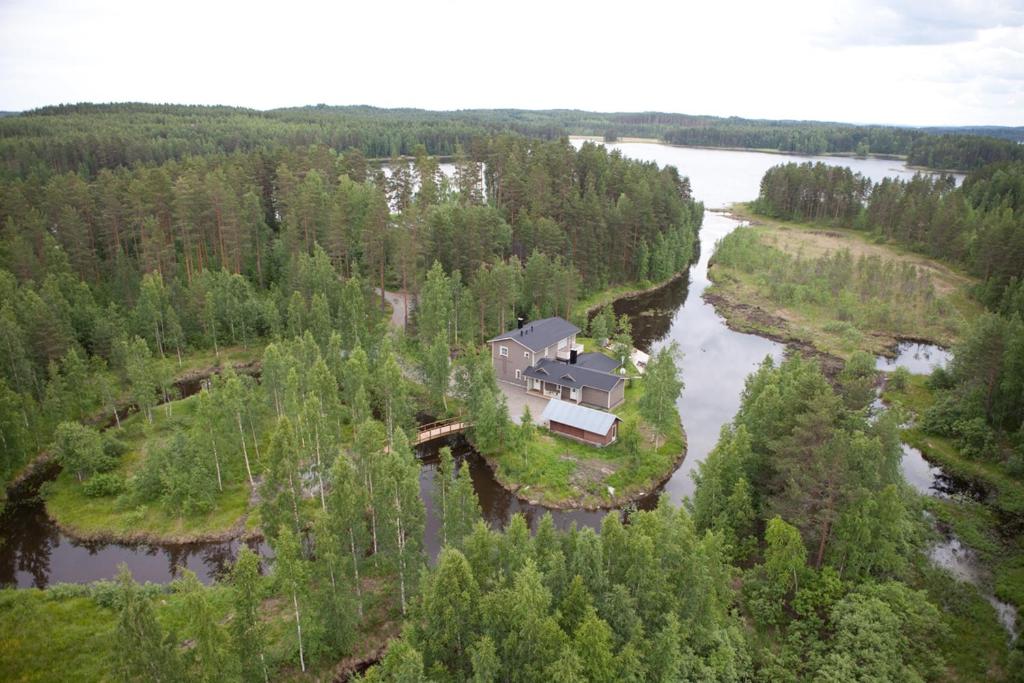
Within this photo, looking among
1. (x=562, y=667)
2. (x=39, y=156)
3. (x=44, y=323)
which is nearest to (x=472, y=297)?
(x=44, y=323)

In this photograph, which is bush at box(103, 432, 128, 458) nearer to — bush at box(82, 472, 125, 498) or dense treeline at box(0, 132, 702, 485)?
bush at box(82, 472, 125, 498)

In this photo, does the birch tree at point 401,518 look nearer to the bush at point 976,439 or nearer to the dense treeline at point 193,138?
the bush at point 976,439

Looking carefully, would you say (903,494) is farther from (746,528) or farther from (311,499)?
(311,499)

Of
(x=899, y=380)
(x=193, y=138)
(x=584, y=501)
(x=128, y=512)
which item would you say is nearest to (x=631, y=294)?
(x=899, y=380)

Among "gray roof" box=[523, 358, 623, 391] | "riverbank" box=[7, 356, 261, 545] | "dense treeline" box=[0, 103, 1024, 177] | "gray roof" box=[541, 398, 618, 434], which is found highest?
"dense treeline" box=[0, 103, 1024, 177]

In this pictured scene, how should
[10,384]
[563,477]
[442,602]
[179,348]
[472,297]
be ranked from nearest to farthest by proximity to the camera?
[442,602]
[563,477]
[10,384]
[179,348]
[472,297]

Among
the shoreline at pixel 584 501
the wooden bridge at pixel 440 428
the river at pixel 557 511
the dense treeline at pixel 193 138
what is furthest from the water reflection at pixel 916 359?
the dense treeline at pixel 193 138

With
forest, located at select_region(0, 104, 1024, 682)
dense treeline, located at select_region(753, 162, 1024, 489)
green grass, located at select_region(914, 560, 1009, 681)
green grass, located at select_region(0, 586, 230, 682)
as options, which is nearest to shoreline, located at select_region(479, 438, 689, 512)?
forest, located at select_region(0, 104, 1024, 682)

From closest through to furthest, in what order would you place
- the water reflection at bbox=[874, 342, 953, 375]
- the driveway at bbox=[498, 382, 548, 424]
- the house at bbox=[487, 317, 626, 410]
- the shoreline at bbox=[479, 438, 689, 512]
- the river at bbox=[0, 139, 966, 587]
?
the river at bbox=[0, 139, 966, 587] < the shoreline at bbox=[479, 438, 689, 512] < the driveway at bbox=[498, 382, 548, 424] < the house at bbox=[487, 317, 626, 410] < the water reflection at bbox=[874, 342, 953, 375]
